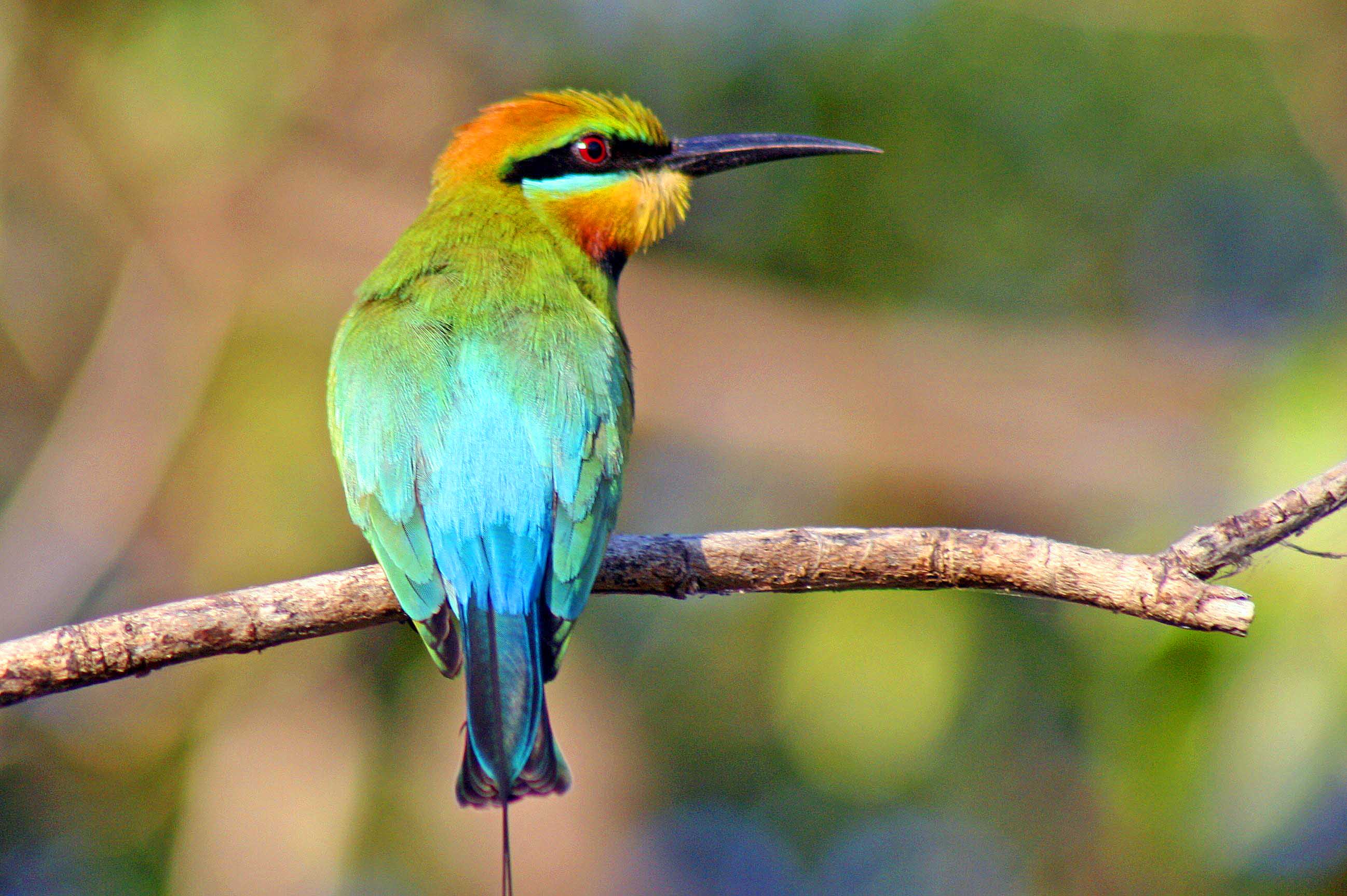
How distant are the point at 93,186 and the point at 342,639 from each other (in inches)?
96.6

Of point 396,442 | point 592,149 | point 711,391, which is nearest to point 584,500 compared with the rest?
point 396,442

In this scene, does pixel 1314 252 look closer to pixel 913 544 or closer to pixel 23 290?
pixel 913 544

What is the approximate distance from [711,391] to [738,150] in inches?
115

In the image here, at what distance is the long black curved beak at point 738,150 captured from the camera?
3.46 meters

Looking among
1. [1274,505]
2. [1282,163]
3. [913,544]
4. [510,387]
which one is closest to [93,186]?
[510,387]

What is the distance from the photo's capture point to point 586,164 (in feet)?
10.8

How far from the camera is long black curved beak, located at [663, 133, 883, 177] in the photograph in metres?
3.46

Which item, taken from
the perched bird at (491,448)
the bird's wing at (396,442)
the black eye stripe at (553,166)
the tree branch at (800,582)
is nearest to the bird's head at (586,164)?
the black eye stripe at (553,166)

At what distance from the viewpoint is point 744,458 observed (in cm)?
631

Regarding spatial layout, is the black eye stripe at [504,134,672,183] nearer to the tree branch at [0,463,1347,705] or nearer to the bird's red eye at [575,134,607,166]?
the bird's red eye at [575,134,607,166]

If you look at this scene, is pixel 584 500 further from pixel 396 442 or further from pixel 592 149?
pixel 592 149

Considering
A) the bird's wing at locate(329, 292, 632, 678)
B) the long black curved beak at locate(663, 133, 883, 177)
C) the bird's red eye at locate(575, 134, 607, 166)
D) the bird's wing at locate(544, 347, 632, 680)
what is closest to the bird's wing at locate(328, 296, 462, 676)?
the bird's wing at locate(329, 292, 632, 678)

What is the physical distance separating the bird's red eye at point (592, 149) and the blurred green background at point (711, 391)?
6.17 ft

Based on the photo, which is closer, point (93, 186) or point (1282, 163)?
point (93, 186)
